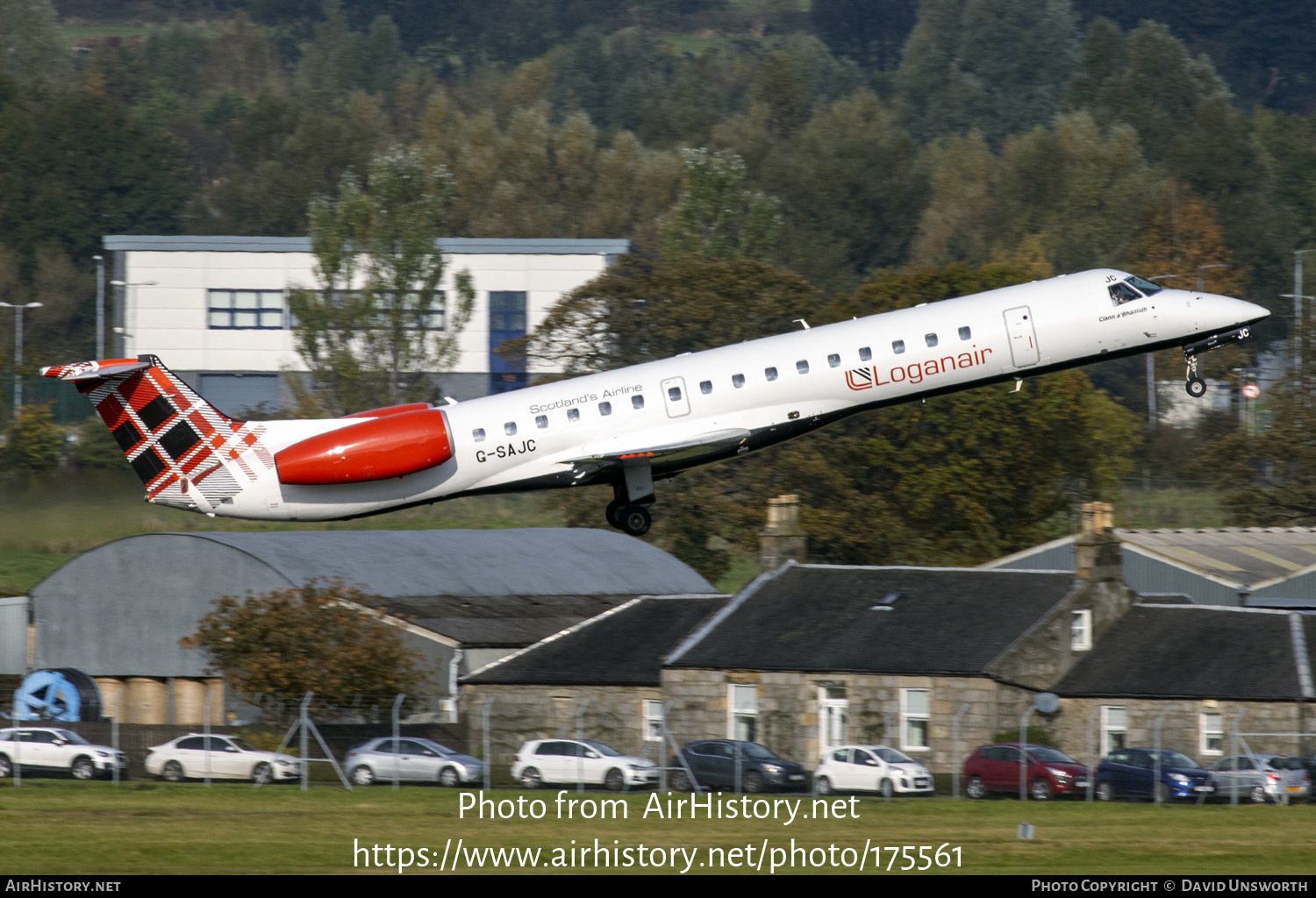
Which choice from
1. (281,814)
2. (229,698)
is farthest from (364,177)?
(281,814)

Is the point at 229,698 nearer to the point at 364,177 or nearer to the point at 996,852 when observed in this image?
the point at 996,852

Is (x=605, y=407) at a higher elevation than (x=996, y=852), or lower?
higher

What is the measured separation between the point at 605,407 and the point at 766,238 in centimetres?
9143

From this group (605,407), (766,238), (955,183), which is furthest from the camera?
(955,183)

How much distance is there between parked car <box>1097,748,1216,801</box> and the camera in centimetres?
4488

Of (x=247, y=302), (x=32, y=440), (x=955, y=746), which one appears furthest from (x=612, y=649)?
(x=247, y=302)

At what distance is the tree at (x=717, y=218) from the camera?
392 feet

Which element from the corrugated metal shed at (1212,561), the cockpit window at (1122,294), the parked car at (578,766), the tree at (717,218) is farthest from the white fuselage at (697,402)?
the tree at (717,218)

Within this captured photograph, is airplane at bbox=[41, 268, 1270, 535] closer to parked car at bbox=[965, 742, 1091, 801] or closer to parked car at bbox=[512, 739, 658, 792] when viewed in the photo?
parked car at bbox=[512, 739, 658, 792]

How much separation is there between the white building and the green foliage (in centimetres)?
3856

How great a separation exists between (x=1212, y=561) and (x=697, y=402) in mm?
33435

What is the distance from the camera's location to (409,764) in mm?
48406

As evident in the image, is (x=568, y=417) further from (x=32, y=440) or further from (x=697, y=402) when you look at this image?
(x=32, y=440)
